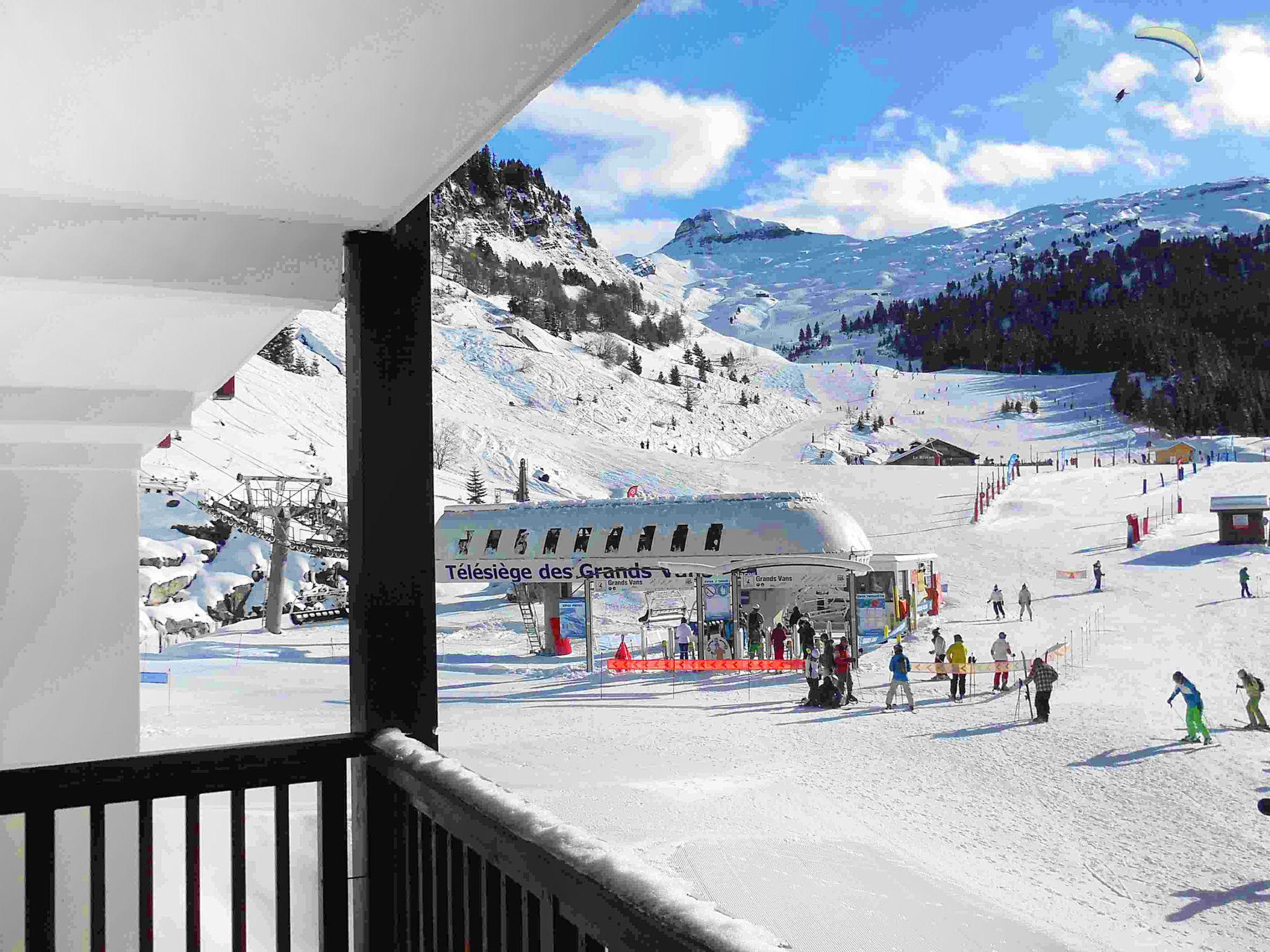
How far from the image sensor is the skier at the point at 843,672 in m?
13.9

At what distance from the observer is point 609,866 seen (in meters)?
1.24

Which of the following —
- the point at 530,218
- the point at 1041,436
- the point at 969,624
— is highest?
the point at 530,218

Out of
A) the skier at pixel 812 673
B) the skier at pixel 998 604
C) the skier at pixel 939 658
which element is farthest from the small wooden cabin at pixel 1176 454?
the skier at pixel 812 673

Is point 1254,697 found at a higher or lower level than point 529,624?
higher

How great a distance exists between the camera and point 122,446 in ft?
19.0

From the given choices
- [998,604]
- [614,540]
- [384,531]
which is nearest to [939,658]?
[614,540]

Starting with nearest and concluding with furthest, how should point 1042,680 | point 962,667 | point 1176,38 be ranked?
1. point 1042,680
2. point 962,667
3. point 1176,38

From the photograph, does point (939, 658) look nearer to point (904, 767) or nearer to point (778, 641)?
point (778, 641)

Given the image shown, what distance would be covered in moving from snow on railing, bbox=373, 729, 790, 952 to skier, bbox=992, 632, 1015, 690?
1435 cm

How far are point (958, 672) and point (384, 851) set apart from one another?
13415 mm

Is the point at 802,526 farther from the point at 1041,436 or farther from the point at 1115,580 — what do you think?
the point at 1041,436

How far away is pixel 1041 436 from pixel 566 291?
3162 inches

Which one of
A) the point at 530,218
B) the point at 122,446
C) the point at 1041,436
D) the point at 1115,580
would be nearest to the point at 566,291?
the point at 530,218

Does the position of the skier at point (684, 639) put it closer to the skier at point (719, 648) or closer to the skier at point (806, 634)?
the skier at point (719, 648)
